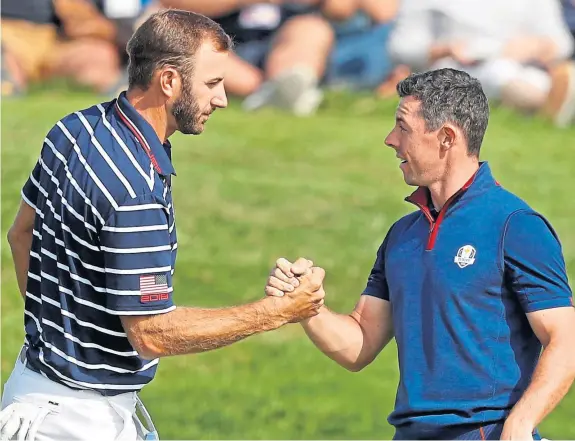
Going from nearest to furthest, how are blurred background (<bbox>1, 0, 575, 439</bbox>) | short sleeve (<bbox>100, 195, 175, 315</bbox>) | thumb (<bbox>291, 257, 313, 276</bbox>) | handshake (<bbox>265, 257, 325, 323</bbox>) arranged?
short sleeve (<bbox>100, 195, 175, 315</bbox>), handshake (<bbox>265, 257, 325, 323</bbox>), thumb (<bbox>291, 257, 313, 276</bbox>), blurred background (<bbox>1, 0, 575, 439</bbox>)

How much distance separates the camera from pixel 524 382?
402cm

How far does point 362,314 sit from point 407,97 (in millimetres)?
851

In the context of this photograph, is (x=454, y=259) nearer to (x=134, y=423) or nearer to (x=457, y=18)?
(x=134, y=423)

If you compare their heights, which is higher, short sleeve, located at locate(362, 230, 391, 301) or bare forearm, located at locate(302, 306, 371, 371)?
short sleeve, located at locate(362, 230, 391, 301)

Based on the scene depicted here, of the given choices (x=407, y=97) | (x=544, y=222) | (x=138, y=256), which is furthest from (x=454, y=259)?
(x=138, y=256)

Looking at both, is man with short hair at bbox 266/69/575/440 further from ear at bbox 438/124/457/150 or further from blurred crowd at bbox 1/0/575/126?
blurred crowd at bbox 1/0/575/126

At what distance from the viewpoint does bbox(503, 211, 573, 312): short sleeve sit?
3.92 metres

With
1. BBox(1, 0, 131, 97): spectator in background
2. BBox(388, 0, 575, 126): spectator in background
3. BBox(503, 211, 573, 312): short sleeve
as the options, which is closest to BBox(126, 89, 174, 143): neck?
BBox(503, 211, 573, 312): short sleeve

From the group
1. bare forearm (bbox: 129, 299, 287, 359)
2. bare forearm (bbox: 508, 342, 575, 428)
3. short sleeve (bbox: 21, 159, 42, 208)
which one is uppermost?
short sleeve (bbox: 21, 159, 42, 208)

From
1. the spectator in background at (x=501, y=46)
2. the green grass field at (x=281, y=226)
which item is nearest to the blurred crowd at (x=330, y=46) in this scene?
the spectator in background at (x=501, y=46)

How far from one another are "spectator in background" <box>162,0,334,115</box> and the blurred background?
0.6 inches

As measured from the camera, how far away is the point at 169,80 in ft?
13.2

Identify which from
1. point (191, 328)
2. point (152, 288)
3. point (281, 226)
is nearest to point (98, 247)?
point (152, 288)

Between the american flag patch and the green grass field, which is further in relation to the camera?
the green grass field
